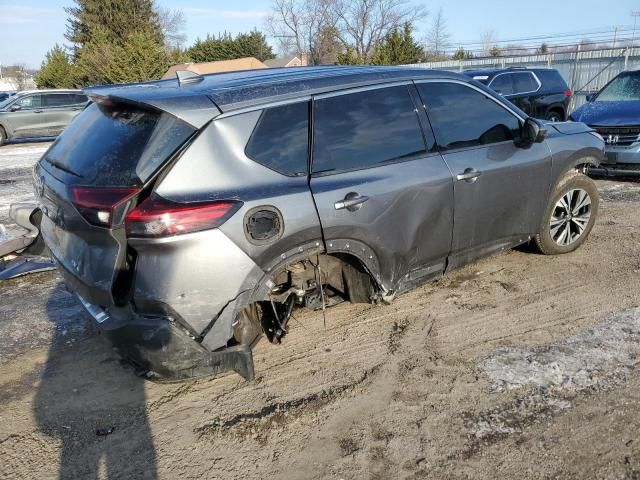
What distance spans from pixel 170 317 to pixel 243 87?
4.51ft

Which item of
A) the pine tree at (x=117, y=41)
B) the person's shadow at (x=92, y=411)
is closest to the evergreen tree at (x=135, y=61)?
the pine tree at (x=117, y=41)

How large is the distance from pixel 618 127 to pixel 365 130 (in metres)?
6.53

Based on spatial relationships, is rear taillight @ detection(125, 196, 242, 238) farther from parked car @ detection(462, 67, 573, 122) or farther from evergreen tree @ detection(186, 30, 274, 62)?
evergreen tree @ detection(186, 30, 274, 62)

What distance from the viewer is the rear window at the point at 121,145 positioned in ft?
9.16

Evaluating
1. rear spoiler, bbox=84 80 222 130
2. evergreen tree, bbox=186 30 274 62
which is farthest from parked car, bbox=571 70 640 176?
evergreen tree, bbox=186 30 274 62

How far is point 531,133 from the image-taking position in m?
4.23

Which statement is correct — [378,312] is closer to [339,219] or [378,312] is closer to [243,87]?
[339,219]

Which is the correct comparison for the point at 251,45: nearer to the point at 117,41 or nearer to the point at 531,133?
the point at 117,41

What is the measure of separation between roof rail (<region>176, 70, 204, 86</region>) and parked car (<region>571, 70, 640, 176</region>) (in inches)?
276

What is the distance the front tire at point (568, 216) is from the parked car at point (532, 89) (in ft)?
26.8

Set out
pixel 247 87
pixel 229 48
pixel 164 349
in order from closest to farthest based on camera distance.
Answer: pixel 164 349 → pixel 247 87 → pixel 229 48

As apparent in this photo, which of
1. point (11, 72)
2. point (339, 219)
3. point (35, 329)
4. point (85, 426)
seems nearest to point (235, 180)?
point (339, 219)

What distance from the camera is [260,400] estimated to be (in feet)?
10.3

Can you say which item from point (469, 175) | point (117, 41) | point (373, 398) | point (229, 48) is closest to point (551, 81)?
point (469, 175)
